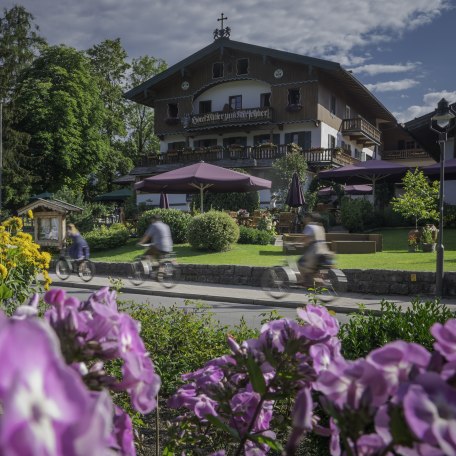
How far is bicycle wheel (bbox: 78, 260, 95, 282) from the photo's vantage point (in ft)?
49.9

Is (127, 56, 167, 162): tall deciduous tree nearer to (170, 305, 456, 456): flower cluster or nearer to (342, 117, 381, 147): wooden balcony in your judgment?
(342, 117, 381, 147): wooden balcony

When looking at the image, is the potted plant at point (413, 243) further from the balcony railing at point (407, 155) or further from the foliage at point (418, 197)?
the balcony railing at point (407, 155)

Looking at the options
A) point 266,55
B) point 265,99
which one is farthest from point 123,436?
point 265,99

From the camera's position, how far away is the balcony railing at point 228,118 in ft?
120

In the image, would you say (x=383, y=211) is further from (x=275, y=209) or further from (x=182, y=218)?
(x=182, y=218)

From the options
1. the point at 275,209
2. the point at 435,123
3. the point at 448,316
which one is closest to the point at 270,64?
the point at 275,209

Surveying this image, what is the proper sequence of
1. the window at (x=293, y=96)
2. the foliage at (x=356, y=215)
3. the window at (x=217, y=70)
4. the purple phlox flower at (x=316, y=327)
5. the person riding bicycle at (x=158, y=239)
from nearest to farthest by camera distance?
the purple phlox flower at (x=316, y=327) < the person riding bicycle at (x=158, y=239) < the foliage at (x=356, y=215) < the window at (x=293, y=96) < the window at (x=217, y=70)

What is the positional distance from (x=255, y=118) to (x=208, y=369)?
35990 millimetres

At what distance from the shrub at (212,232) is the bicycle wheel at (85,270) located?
4.35 metres

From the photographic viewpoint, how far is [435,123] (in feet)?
36.9

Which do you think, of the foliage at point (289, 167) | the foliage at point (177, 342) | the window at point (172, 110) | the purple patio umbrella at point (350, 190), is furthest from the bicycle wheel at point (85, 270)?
the window at point (172, 110)

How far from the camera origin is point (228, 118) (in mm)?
37344

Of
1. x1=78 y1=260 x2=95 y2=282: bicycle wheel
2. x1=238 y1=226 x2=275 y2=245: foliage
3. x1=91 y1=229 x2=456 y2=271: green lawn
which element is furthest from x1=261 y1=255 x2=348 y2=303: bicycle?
x1=238 y1=226 x2=275 y2=245: foliage

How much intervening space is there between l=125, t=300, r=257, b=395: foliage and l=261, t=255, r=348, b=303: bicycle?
6.26m
